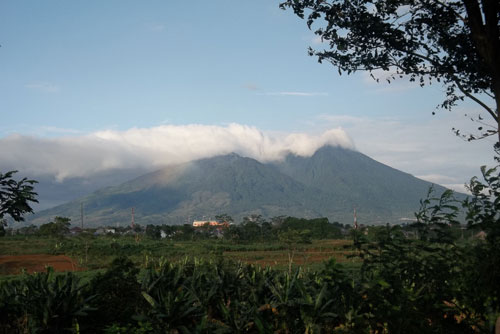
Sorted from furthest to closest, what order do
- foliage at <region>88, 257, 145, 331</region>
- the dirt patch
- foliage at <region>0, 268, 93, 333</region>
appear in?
the dirt patch < foliage at <region>88, 257, 145, 331</region> < foliage at <region>0, 268, 93, 333</region>

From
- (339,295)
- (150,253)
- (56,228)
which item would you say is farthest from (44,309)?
(56,228)

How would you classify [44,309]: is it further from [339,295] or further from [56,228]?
[56,228]

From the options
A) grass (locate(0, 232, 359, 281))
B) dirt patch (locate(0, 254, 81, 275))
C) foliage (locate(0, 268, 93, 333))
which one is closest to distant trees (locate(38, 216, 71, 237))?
grass (locate(0, 232, 359, 281))

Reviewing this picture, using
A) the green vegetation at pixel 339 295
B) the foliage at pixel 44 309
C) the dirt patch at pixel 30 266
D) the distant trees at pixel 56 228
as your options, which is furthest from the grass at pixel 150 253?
the foliage at pixel 44 309

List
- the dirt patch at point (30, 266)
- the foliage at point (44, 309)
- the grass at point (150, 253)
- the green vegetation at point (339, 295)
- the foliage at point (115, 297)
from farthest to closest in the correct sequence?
the grass at point (150, 253) → the dirt patch at point (30, 266) → the foliage at point (115, 297) → the foliage at point (44, 309) → the green vegetation at point (339, 295)

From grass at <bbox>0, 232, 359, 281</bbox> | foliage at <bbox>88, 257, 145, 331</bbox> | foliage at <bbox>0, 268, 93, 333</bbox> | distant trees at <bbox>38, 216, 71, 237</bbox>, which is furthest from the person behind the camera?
distant trees at <bbox>38, 216, 71, 237</bbox>

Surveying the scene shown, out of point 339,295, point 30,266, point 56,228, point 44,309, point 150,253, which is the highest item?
point 339,295

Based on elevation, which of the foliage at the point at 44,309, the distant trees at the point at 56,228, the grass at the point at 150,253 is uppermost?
the foliage at the point at 44,309

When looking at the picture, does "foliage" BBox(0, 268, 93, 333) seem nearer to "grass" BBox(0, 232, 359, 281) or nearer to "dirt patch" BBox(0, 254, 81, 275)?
"grass" BBox(0, 232, 359, 281)

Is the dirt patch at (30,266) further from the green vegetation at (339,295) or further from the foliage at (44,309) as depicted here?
the green vegetation at (339,295)

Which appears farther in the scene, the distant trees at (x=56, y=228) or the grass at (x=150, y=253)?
the distant trees at (x=56, y=228)

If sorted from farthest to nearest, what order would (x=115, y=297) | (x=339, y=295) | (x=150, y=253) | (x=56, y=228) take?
(x=56, y=228) → (x=150, y=253) → (x=115, y=297) → (x=339, y=295)

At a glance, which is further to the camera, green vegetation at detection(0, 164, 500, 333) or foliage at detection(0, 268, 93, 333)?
foliage at detection(0, 268, 93, 333)

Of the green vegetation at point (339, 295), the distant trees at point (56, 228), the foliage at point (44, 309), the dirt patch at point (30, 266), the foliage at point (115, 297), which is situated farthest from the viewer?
the distant trees at point (56, 228)
